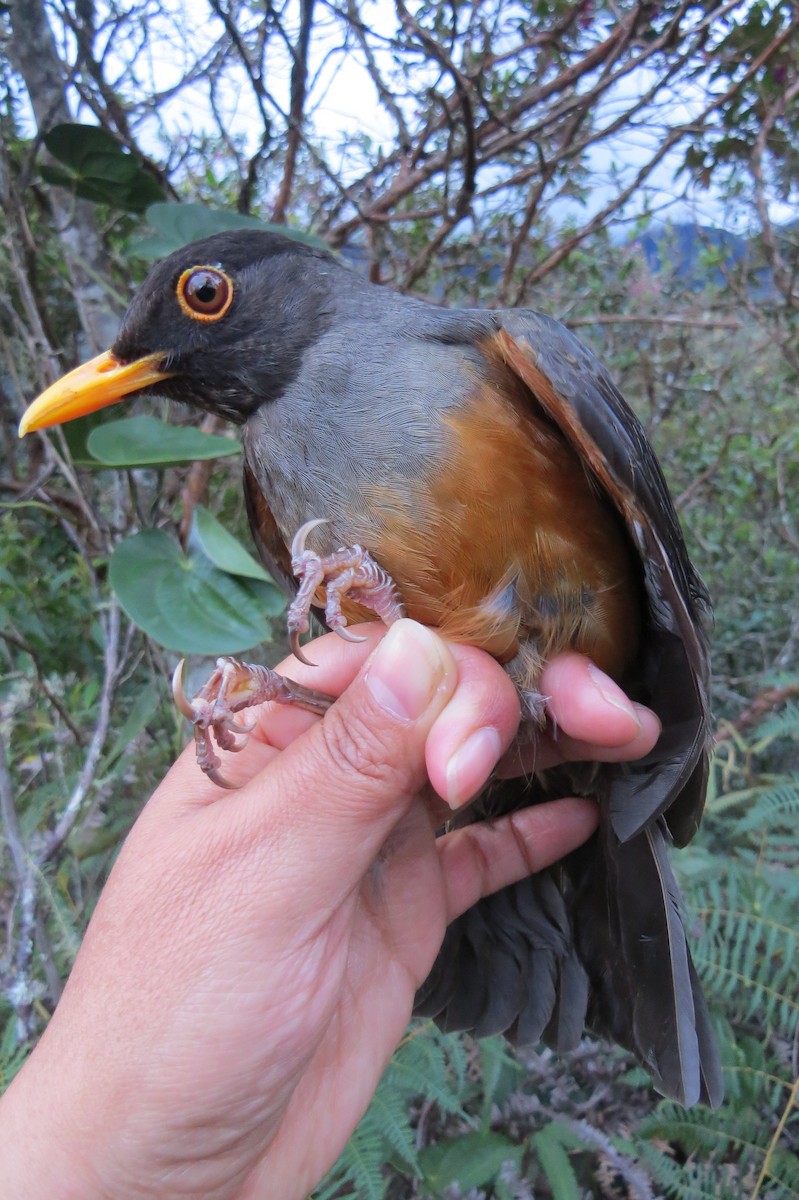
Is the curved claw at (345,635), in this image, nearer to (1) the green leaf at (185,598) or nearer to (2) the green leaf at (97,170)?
(1) the green leaf at (185,598)

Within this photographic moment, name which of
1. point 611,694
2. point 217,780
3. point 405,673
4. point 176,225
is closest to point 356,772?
point 405,673

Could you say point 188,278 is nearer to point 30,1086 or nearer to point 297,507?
point 297,507

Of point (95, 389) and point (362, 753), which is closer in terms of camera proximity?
point (362, 753)

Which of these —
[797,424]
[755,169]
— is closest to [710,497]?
[797,424]

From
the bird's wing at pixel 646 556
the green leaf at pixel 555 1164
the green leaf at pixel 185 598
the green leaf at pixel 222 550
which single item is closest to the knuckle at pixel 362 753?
the bird's wing at pixel 646 556

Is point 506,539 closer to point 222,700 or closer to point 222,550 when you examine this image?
point 222,700
